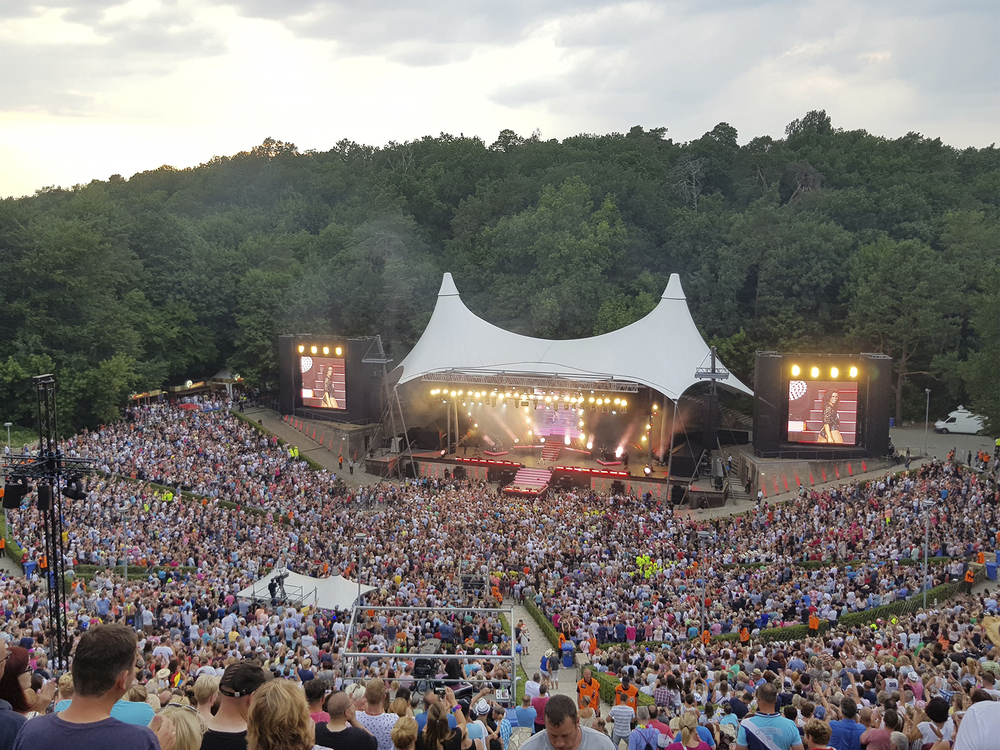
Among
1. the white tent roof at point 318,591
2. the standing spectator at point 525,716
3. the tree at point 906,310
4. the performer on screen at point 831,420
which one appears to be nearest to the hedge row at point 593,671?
the standing spectator at point 525,716

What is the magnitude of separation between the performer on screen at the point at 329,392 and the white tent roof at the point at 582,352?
2.62 metres

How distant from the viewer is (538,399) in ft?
103

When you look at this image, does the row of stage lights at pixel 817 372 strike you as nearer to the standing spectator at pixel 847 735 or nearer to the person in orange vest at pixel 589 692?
the person in orange vest at pixel 589 692

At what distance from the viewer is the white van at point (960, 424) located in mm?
34656

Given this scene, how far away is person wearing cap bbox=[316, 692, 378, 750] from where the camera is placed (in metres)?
4.12

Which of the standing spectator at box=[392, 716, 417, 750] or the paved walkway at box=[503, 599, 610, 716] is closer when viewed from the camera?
the standing spectator at box=[392, 716, 417, 750]

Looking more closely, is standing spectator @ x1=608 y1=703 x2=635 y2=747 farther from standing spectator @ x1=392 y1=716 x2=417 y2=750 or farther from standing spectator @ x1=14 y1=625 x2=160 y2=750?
standing spectator @ x1=14 y1=625 x2=160 y2=750

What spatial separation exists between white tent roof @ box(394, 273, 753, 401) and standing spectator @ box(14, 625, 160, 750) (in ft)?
84.3

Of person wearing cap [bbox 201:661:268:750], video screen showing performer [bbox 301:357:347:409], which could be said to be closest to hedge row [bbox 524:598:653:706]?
person wearing cap [bbox 201:661:268:750]

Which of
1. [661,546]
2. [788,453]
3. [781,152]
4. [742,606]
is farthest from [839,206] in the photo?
[742,606]

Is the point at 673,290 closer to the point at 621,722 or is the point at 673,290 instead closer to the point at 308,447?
the point at 308,447

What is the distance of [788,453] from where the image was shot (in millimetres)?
28594

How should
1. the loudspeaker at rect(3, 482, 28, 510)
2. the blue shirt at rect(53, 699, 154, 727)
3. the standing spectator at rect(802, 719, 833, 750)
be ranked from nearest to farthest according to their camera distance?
the blue shirt at rect(53, 699, 154, 727) < the standing spectator at rect(802, 719, 833, 750) < the loudspeaker at rect(3, 482, 28, 510)

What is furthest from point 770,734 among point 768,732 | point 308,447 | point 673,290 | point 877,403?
point 308,447
